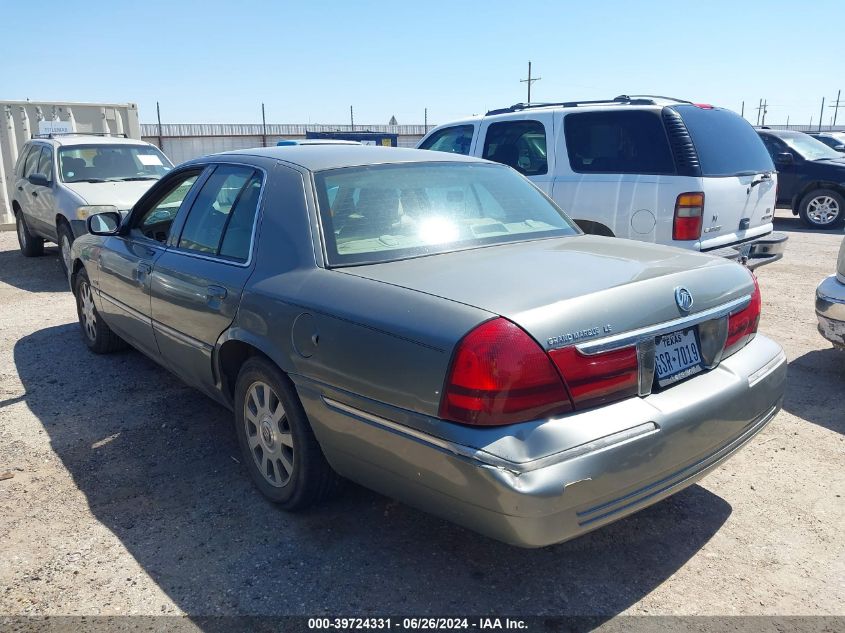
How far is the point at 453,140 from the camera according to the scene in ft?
25.5

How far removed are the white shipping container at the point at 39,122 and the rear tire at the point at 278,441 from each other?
1172 centimetres

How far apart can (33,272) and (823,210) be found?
1348 centimetres

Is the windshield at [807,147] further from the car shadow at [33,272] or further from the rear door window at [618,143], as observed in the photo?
the car shadow at [33,272]

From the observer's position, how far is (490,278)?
2676 millimetres

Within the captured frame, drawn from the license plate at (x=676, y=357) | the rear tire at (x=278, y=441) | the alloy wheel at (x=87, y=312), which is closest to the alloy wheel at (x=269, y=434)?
the rear tire at (x=278, y=441)

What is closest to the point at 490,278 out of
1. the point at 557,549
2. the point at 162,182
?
the point at 557,549

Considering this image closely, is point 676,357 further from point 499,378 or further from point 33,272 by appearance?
point 33,272

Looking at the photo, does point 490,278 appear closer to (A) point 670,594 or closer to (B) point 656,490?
(B) point 656,490

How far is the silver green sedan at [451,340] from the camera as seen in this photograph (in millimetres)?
2289

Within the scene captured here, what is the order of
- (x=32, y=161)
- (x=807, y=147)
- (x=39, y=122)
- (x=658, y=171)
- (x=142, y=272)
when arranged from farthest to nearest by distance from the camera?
→ (x=807, y=147) < (x=39, y=122) < (x=32, y=161) < (x=658, y=171) < (x=142, y=272)

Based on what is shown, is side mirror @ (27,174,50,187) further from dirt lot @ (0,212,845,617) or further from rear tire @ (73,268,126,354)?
dirt lot @ (0,212,845,617)

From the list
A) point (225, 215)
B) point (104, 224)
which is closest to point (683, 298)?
point (225, 215)

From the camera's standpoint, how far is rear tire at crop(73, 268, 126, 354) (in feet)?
17.7

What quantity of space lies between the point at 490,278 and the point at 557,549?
1216 millimetres
